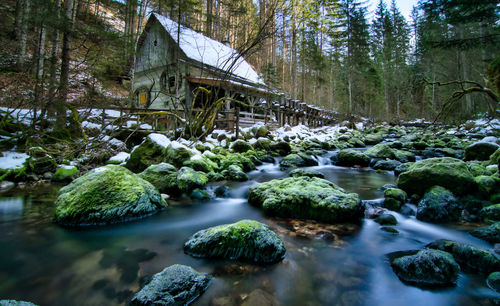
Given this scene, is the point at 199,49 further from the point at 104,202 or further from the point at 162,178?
the point at 104,202

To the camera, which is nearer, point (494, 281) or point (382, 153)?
point (494, 281)

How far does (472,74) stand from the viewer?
26.1m

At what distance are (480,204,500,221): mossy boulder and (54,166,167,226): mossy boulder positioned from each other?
18.8 ft

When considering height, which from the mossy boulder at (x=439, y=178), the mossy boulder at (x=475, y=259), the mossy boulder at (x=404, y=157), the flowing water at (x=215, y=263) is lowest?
the flowing water at (x=215, y=263)

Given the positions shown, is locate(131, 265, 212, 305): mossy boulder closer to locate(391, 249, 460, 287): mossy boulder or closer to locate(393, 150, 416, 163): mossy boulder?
locate(391, 249, 460, 287): mossy boulder

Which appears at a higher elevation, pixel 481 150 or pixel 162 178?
pixel 481 150

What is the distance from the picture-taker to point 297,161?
920cm

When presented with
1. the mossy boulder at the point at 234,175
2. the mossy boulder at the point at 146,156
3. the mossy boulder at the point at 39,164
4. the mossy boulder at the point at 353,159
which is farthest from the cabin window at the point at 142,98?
the mossy boulder at the point at 353,159

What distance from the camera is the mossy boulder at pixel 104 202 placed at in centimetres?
350

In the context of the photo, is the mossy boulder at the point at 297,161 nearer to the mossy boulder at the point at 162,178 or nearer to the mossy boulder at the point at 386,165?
the mossy boulder at the point at 386,165

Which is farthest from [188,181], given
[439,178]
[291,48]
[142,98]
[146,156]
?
[291,48]

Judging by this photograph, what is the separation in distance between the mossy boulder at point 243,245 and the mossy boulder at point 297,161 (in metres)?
6.09

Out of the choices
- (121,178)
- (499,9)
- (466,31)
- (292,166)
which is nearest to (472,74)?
(466,31)

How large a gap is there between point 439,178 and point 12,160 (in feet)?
35.5
